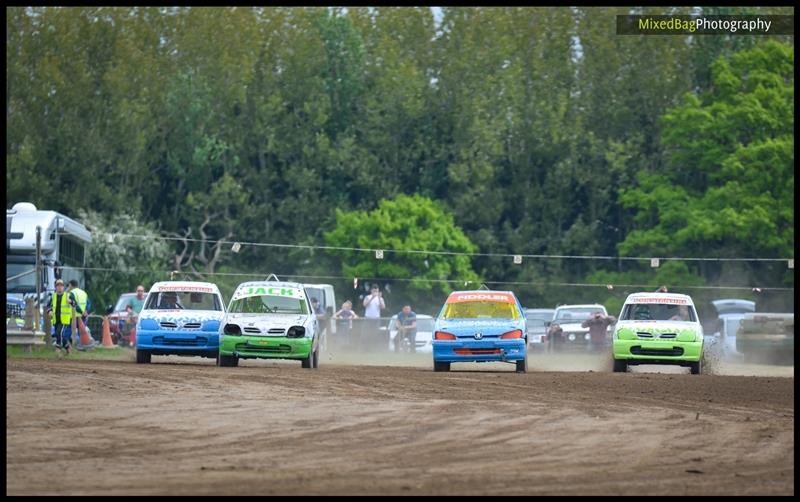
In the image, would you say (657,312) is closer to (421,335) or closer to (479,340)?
(479,340)

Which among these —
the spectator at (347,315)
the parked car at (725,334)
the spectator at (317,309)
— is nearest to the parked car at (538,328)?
the parked car at (725,334)

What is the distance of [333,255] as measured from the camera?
6612 cm

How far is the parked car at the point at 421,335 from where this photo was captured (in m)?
43.9

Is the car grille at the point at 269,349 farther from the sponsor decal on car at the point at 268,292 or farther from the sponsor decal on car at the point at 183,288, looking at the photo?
the sponsor decal on car at the point at 183,288

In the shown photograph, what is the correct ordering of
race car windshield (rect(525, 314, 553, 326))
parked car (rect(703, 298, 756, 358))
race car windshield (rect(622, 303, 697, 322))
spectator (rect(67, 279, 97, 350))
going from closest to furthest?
race car windshield (rect(622, 303, 697, 322))
spectator (rect(67, 279, 97, 350))
parked car (rect(703, 298, 756, 358))
race car windshield (rect(525, 314, 553, 326))

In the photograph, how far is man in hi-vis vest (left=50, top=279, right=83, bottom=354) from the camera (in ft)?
107

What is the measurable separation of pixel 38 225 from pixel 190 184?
35215mm

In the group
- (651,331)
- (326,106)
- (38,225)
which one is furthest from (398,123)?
(651,331)

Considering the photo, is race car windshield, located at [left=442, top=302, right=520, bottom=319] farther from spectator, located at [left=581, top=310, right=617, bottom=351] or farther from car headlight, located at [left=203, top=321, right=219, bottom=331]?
spectator, located at [left=581, top=310, right=617, bottom=351]

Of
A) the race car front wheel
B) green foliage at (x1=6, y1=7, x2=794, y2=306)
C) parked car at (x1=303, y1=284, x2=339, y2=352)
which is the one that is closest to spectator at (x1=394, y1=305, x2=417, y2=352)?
parked car at (x1=303, y1=284, x2=339, y2=352)

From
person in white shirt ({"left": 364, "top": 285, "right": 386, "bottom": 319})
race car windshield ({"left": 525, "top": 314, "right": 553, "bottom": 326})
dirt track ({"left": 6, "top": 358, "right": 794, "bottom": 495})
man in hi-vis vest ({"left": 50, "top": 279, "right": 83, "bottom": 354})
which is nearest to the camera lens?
dirt track ({"left": 6, "top": 358, "right": 794, "bottom": 495})

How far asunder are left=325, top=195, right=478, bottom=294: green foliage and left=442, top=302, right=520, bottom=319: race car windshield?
30.4 metres

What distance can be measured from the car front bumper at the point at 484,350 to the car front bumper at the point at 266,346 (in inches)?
104

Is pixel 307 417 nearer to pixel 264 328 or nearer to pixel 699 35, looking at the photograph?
pixel 264 328
